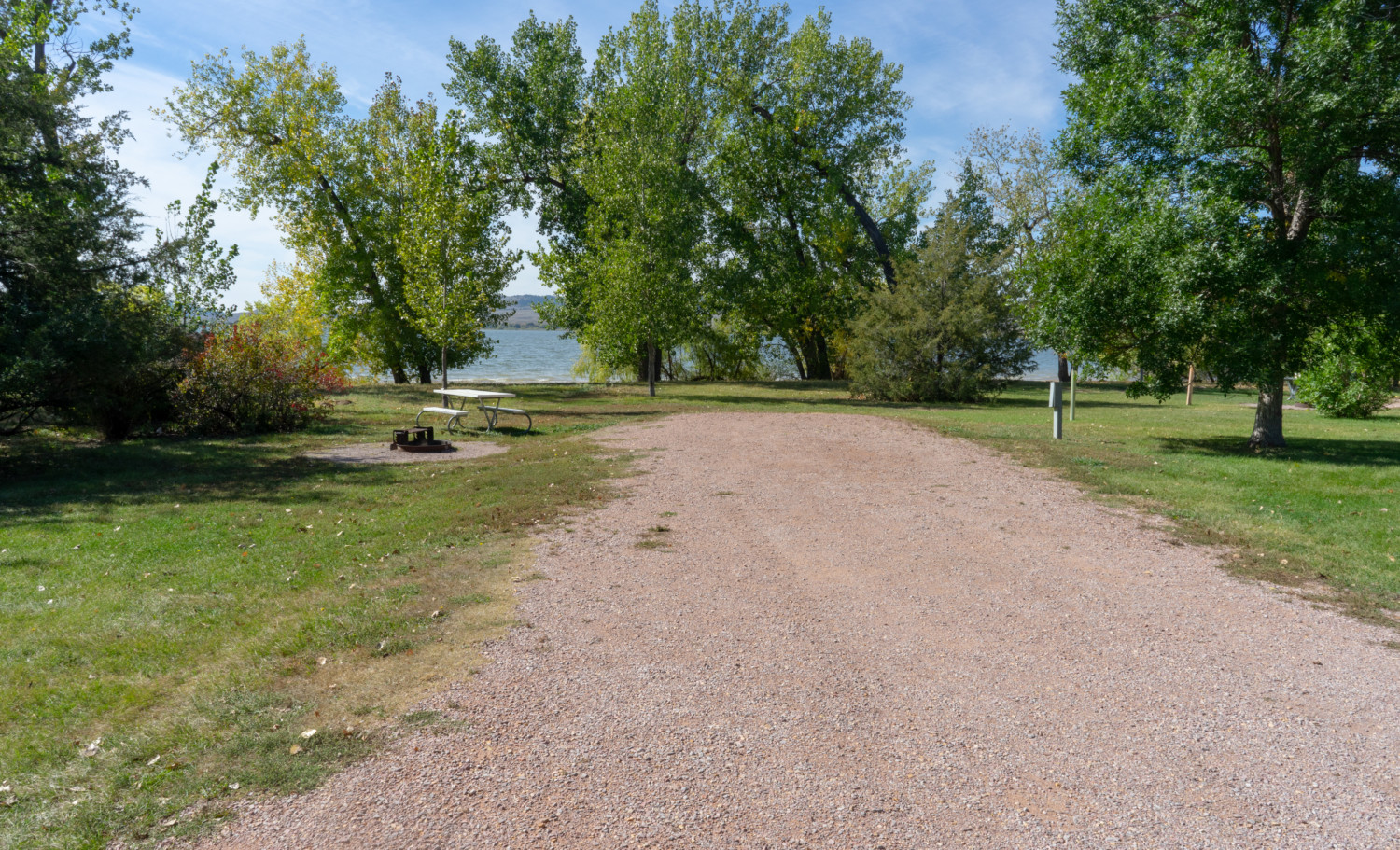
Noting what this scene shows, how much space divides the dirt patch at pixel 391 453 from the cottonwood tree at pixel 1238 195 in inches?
409

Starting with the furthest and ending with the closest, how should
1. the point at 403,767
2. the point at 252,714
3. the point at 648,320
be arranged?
the point at 648,320 < the point at 252,714 < the point at 403,767

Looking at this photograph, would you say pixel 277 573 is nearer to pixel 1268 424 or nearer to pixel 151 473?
pixel 151 473

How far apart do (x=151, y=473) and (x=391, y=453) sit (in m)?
3.38

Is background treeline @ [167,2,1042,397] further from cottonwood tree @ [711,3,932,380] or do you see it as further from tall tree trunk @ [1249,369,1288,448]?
tall tree trunk @ [1249,369,1288,448]

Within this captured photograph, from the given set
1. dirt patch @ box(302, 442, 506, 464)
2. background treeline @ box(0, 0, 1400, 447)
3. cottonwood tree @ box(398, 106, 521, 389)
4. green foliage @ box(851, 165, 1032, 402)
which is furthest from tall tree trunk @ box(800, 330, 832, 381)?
dirt patch @ box(302, 442, 506, 464)

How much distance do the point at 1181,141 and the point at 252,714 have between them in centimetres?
1453

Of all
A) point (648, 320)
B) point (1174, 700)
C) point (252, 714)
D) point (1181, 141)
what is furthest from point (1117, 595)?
point (648, 320)

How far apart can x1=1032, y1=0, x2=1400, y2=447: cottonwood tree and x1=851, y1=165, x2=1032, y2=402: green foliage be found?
29.6ft

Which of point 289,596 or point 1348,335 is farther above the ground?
point 1348,335

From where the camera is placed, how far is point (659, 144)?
27156 mm

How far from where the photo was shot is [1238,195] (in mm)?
13266

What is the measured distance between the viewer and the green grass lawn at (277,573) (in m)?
3.89

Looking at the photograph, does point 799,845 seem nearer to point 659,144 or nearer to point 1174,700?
point 1174,700

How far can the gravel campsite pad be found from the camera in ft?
11.1
